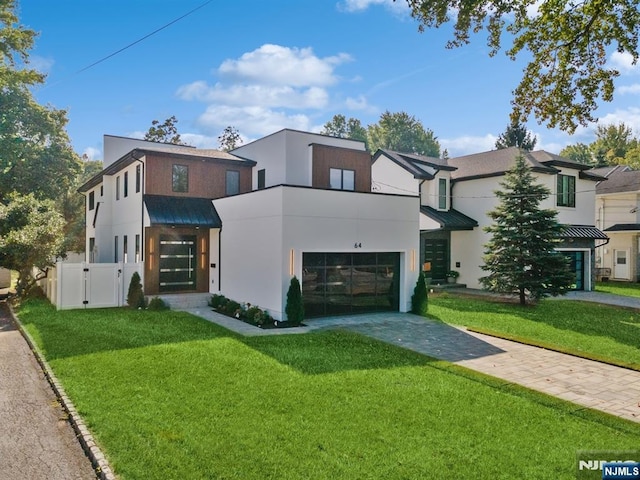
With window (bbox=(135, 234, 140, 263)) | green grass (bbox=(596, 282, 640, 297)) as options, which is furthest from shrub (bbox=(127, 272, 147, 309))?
green grass (bbox=(596, 282, 640, 297))

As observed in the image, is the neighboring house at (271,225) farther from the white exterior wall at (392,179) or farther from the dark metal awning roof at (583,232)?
the dark metal awning roof at (583,232)

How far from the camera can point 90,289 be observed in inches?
646

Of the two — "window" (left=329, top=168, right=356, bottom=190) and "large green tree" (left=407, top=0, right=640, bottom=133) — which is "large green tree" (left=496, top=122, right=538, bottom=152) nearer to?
"window" (left=329, top=168, right=356, bottom=190)

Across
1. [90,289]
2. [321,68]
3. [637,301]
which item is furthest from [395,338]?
[637,301]

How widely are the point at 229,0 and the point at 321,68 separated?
4.83m

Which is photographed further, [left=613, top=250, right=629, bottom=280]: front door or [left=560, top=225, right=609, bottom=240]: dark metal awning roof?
[left=613, top=250, right=629, bottom=280]: front door

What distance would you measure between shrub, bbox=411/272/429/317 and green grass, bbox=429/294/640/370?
0.44m

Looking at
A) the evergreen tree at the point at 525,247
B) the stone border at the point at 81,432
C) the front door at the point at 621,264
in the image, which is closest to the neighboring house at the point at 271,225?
the evergreen tree at the point at 525,247

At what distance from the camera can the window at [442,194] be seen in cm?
2459

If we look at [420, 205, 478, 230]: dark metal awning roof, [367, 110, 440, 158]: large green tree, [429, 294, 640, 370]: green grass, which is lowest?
[429, 294, 640, 370]: green grass

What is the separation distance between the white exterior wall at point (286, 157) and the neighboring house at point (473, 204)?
7376 mm

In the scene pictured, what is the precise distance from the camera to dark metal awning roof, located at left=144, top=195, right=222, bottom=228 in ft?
53.6

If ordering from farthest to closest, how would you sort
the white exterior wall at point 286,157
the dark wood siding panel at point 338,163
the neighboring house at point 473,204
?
the neighboring house at point 473,204 → the dark wood siding panel at point 338,163 → the white exterior wall at point 286,157

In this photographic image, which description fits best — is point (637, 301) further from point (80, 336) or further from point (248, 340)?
point (80, 336)
